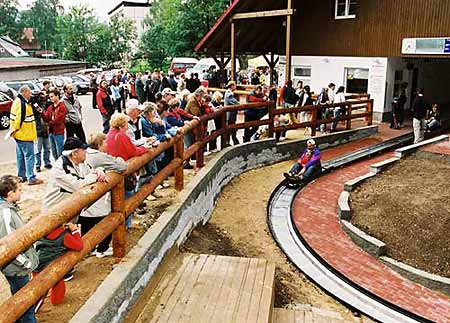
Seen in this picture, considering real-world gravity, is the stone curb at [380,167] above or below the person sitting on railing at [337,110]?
below

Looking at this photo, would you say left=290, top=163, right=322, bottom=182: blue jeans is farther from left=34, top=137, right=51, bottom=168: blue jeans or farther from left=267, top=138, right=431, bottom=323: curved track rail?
left=34, top=137, right=51, bottom=168: blue jeans

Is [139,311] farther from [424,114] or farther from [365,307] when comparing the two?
[424,114]

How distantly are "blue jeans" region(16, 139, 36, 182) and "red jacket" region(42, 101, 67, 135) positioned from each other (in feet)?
2.49

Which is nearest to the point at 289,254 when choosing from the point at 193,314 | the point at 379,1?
the point at 193,314

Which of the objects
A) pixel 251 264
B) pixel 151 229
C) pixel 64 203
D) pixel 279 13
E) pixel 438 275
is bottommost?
pixel 438 275

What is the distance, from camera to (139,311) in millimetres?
4332

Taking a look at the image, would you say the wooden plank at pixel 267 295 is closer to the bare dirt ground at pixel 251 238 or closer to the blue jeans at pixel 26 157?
the bare dirt ground at pixel 251 238

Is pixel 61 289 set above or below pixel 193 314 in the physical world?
above

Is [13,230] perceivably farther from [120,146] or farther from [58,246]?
[120,146]

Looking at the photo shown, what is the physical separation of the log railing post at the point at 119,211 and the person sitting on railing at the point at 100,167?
0.14 meters

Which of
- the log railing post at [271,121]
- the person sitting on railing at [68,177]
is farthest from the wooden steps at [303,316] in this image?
the log railing post at [271,121]

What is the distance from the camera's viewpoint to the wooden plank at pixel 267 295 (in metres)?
4.32

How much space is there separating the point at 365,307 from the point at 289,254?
5.23 feet

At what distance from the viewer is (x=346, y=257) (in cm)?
744
